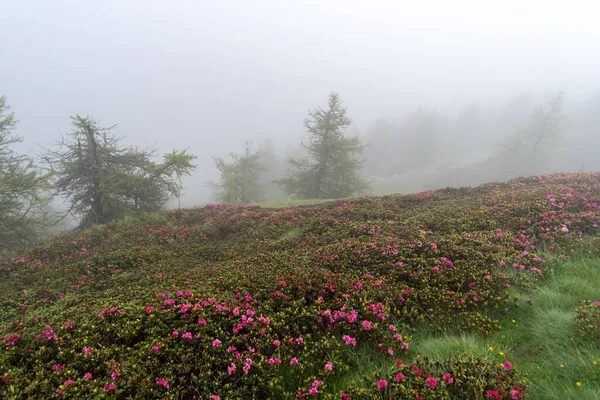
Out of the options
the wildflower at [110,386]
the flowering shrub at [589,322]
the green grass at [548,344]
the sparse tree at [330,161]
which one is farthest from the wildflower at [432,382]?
the sparse tree at [330,161]

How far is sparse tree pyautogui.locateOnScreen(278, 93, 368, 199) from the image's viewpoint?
26.6 meters

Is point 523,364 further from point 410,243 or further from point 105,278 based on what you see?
point 105,278

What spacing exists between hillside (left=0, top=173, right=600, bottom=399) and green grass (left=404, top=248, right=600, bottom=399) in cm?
3

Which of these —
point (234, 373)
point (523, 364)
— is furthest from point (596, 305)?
point (234, 373)

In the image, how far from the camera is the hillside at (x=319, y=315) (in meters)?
2.65

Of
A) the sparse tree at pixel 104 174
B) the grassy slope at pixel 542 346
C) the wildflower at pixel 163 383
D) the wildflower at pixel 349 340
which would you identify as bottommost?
the grassy slope at pixel 542 346

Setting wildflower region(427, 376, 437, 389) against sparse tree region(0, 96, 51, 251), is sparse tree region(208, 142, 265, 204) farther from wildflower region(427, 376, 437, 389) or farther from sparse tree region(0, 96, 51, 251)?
wildflower region(427, 376, 437, 389)

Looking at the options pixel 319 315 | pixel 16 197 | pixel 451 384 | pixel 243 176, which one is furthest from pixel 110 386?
pixel 243 176

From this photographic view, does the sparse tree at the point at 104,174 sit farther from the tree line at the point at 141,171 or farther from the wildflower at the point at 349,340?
the wildflower at the point at 349,340

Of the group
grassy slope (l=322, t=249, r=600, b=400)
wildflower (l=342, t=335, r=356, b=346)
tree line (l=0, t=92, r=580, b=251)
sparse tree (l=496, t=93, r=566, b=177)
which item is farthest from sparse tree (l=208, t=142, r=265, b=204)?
sparse tree (l=496, t=93, r=566, b=177)

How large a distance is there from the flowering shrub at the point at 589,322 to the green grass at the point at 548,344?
0.27 ft

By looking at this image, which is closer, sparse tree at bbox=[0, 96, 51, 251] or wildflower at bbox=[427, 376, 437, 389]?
wildflower at bbox=[427, 376, 437, 389]

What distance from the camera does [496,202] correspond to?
28.9 ft

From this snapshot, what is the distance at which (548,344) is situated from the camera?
3.20 metres
